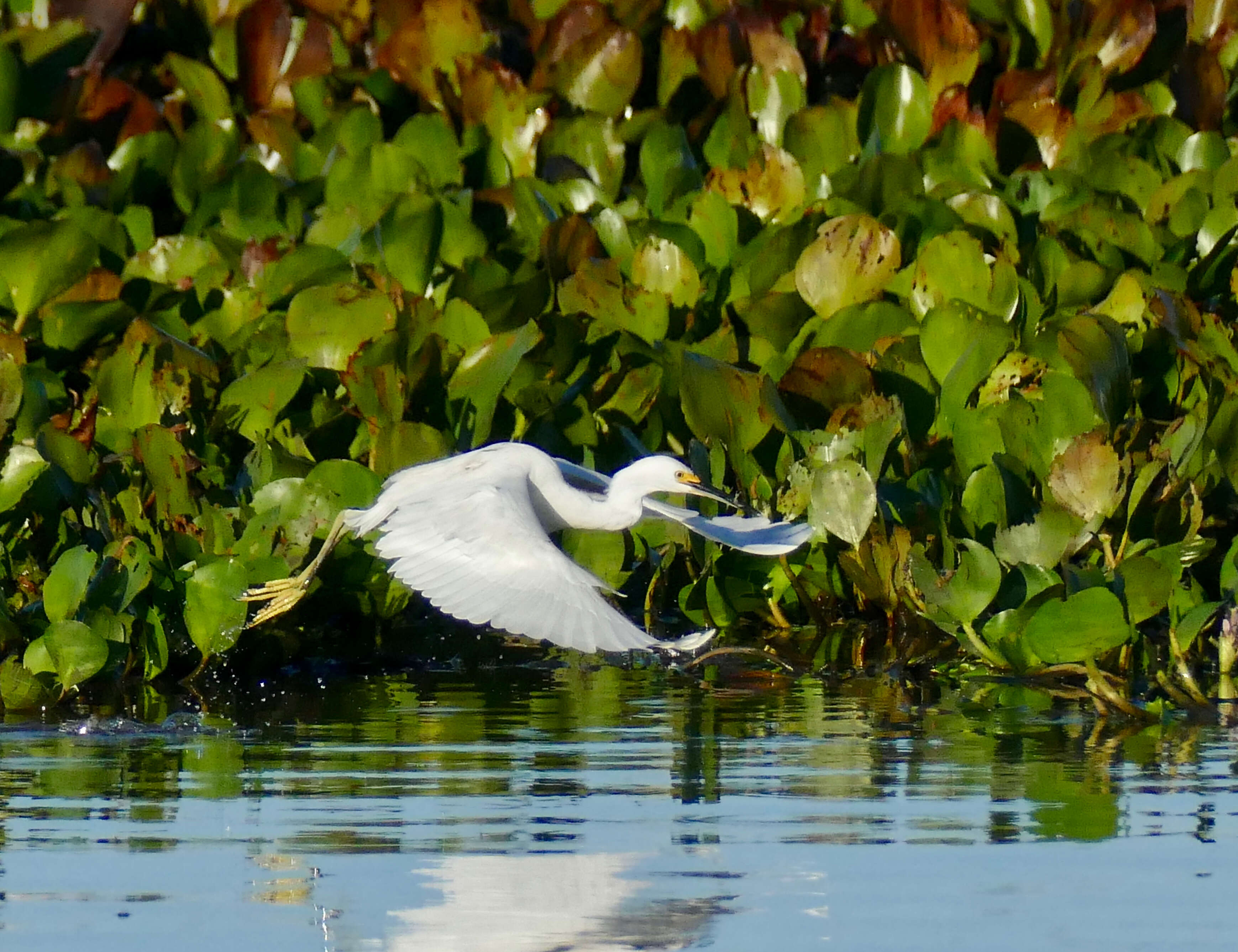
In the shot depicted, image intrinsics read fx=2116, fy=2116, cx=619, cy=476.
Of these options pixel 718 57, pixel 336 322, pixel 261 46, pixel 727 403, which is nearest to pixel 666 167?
pixel 718 57

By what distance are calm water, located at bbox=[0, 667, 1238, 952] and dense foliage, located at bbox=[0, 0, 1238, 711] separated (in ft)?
1.62

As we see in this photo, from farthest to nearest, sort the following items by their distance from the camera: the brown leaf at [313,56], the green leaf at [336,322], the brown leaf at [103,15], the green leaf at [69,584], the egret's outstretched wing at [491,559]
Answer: the brown leaf at [103,15], the brown leaf at [313,56], the green leaf at [336,322], the green leaf at [69,584], the egret's outstretched wing at [491,559]

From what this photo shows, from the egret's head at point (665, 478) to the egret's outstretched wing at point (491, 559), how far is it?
1.08 ft

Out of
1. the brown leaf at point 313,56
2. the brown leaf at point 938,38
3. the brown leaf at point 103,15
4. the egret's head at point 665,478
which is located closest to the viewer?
the egret's head at point 665,478

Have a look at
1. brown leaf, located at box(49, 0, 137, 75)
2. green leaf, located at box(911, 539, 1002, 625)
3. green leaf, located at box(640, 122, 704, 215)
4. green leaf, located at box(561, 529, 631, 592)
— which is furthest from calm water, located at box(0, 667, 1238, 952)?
brown leaf, located at box(49, 0, 137, 75)

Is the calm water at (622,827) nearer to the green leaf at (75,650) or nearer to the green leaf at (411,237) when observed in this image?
the green leaf at (75,650)

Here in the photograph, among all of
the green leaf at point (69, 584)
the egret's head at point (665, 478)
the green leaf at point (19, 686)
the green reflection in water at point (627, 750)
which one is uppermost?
the egret's head at point (665, 478)

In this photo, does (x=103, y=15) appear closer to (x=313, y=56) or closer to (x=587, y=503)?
(x=313, y=56)

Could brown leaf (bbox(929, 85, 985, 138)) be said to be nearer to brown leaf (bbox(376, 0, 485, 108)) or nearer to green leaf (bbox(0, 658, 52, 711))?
brown leaf (bbox(376, 0, 485, 108))

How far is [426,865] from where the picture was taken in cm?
391

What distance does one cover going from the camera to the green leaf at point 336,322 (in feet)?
22.4

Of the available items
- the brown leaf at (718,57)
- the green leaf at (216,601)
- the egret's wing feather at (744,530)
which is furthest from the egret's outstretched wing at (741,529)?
the brown leaf at (718,57)

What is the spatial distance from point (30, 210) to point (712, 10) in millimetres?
3604

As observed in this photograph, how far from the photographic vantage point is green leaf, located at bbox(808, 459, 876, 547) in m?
5.89
